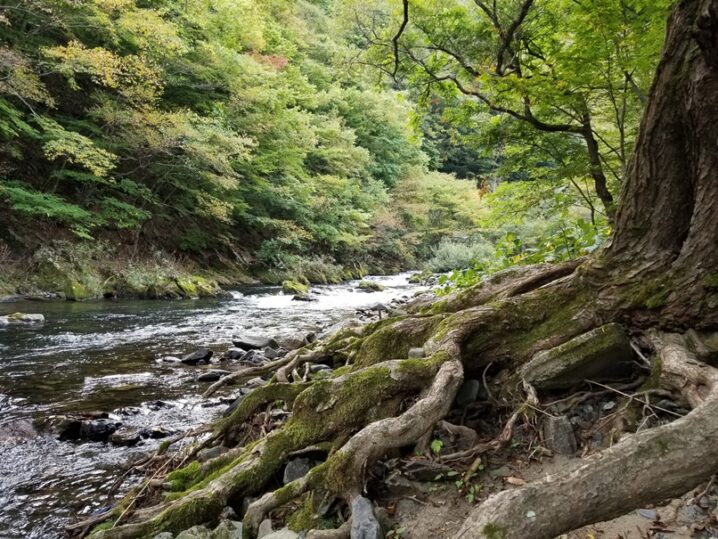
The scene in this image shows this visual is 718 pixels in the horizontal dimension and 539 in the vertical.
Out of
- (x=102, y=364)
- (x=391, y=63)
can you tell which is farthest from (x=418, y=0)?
(x=102, y=364)

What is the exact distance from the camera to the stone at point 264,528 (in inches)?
102

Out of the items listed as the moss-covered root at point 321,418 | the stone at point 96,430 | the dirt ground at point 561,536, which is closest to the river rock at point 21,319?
the stone at point 96,430

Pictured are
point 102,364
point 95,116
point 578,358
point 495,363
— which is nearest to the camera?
point 578,358

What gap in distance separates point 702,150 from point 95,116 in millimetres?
18696

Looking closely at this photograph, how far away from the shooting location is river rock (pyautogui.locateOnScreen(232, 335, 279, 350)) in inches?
341

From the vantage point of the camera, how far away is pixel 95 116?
1652 cm

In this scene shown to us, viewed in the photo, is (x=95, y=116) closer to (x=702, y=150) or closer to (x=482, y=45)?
(x=482, y=45)

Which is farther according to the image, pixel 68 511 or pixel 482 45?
pixel 482 45

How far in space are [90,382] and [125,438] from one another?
91.7 inches

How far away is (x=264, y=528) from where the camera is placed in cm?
262

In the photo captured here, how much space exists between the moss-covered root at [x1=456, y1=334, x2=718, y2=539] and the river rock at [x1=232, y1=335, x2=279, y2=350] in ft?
24.3

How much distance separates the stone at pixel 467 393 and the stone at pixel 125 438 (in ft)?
11.0

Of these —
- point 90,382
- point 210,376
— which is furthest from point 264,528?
point 90,382

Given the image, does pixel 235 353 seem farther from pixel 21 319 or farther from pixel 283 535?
pixel 283 535
